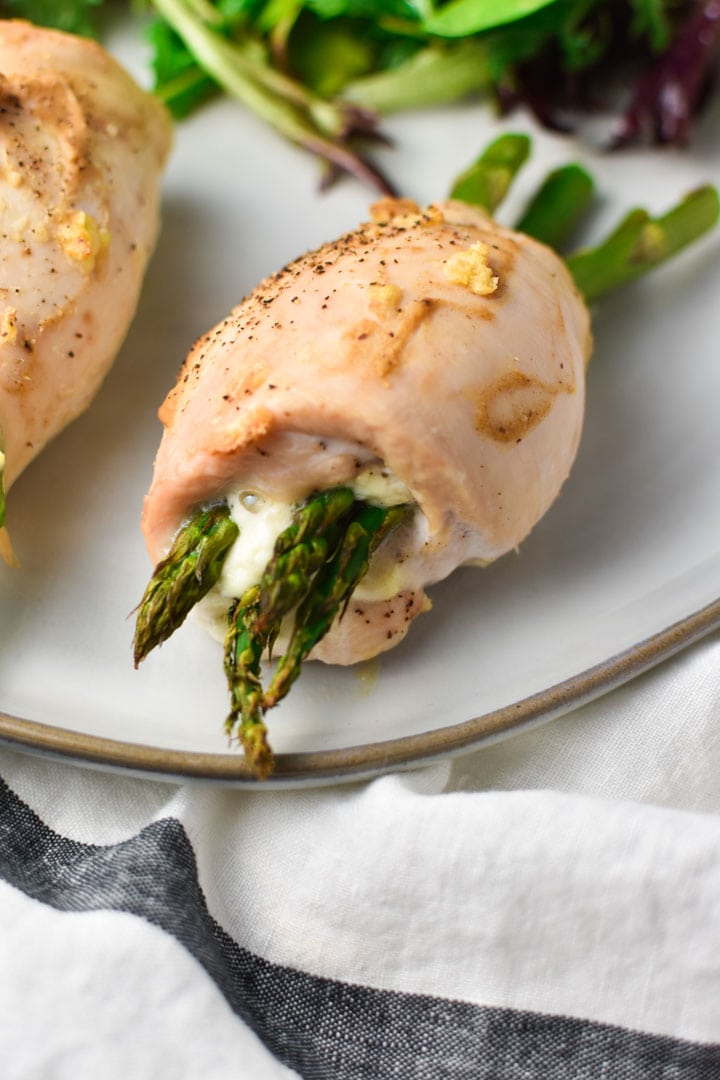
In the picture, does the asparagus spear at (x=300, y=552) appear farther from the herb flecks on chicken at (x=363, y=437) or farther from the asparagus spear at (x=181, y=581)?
the asparagus spear at (x=181, y=581)

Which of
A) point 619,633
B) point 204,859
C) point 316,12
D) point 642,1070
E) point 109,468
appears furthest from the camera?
point 316,12

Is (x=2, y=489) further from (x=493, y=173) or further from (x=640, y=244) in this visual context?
(x=640, y=244)

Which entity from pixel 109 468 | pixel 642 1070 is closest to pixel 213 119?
pixel 109 468

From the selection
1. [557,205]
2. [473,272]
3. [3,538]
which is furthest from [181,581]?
[557,205]

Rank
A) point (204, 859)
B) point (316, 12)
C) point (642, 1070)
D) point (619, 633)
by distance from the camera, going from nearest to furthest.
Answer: point (642, 1070) < point (204, 859) < point (619, 633) < point (316, 12)

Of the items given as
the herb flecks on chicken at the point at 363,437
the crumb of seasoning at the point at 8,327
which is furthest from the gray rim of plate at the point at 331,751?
the crumb of seasoning at the point at 8,327

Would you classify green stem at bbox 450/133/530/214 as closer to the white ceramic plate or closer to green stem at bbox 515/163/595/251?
green stem at bbox 515/163/595/251

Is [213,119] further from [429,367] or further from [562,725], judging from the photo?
[562,725]

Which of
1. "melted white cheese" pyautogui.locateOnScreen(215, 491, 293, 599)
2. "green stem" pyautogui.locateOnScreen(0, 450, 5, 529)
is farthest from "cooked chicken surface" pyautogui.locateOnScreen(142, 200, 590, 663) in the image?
"green stem" pyautogui.locateOnScreen(0, 450, 5, 529)
